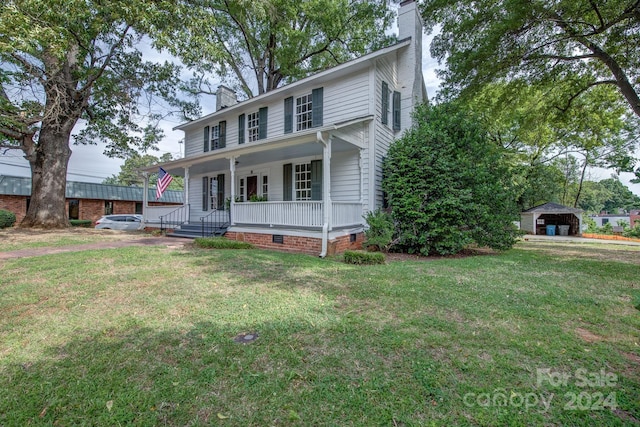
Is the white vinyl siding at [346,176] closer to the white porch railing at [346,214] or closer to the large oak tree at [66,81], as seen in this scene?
the white porch railing at [346,214]

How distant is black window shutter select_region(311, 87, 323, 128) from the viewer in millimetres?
10484

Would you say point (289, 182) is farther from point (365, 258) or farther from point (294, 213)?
point (365, 258)

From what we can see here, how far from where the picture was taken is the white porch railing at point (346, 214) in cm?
826

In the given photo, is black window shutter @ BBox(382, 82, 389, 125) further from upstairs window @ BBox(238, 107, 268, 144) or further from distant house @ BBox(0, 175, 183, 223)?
distant house @ BBox(0, 175, 183, 223)

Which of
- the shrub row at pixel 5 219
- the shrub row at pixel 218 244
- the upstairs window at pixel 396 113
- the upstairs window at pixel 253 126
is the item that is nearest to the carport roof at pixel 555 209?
the upstairs window at pixel 396 113

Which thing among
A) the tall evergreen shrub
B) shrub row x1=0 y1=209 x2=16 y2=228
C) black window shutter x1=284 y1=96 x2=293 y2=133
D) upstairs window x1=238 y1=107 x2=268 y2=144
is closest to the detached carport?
the tall evergreen shrub

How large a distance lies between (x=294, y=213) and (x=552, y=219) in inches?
908

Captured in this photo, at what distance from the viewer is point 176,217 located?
13.4m

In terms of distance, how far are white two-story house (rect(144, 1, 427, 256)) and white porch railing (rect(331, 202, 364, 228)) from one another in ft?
0.10

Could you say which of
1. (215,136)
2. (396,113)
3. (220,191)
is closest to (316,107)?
(396,113)

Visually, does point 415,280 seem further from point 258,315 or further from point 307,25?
point 307,25

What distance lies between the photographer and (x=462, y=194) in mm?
8125

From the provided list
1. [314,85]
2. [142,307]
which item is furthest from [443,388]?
[314,85]

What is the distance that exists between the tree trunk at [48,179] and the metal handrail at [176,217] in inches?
171
